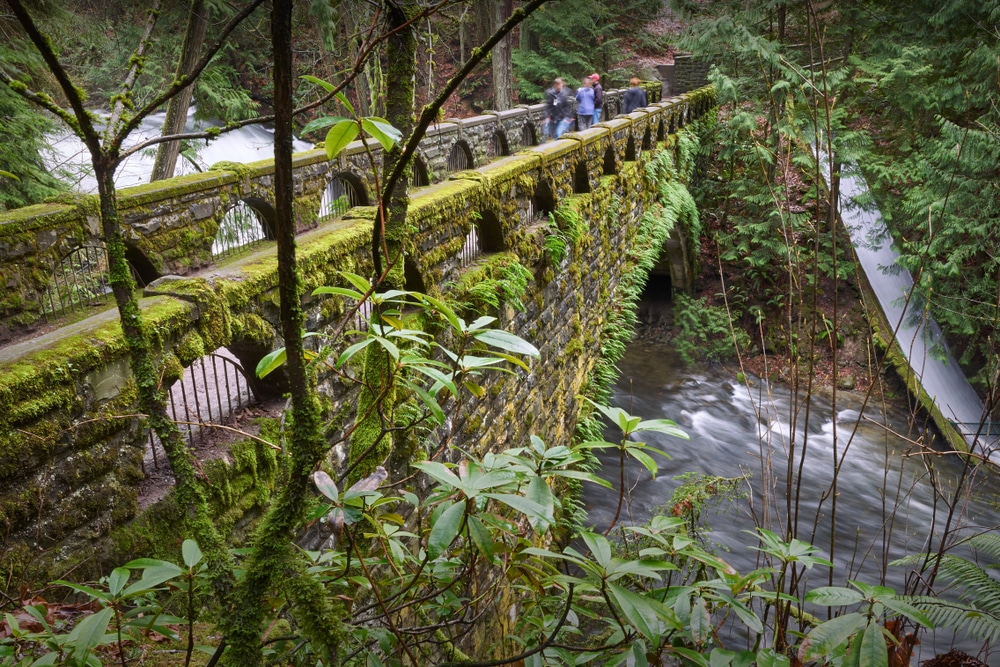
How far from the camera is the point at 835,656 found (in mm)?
1768

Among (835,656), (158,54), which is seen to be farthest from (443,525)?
(158,54)

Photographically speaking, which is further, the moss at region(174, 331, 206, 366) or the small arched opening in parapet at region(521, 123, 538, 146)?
the small arched opening in parapet at region(521, 123, 538, 146)

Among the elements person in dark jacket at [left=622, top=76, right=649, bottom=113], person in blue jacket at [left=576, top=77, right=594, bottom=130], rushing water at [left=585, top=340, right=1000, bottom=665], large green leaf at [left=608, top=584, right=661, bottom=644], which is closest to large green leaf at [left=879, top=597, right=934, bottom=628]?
large green leaf at [left=608, top=584, right=661, bottom=644]

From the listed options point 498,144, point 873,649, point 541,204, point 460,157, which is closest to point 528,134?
point 498,144

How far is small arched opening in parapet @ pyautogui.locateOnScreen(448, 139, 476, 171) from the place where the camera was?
917 centimetres

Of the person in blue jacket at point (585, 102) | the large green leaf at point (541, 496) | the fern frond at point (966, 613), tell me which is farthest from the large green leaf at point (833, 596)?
the person in blue jacket at point (585, 102)

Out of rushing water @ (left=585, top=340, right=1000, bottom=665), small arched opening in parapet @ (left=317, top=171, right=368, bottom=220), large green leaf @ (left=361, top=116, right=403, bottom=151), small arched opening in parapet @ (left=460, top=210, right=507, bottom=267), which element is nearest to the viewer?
large green leaf @ (left=361, top=116, right=403, bottom=151)

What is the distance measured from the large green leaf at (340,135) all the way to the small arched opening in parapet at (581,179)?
20.6 ft

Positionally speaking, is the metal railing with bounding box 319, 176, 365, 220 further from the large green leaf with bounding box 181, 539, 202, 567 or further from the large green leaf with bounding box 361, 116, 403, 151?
the large green leaf with bounding box 361, 116, 403, 151

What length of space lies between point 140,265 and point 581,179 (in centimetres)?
491

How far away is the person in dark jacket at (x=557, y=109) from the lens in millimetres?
12719

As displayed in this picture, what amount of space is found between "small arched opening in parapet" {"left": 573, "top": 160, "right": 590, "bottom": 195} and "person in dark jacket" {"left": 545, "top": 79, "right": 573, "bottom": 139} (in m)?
5.65

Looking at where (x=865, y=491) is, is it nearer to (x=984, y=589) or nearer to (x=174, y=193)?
(x=984, y=589)

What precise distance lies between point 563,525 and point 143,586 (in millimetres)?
6243
